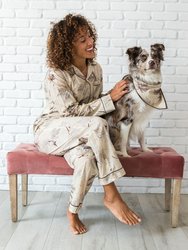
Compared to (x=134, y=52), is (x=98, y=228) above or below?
below

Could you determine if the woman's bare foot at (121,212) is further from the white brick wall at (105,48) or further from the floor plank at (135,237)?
the white brick wall at (105,48)

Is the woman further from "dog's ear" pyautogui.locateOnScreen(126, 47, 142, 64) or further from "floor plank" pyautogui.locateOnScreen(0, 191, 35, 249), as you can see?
"floor plank" pyautogui.locateOnScreen(0, 191, 35, 249)

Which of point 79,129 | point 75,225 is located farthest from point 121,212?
point 79,129

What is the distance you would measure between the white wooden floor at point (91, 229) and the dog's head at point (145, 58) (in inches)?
36.3

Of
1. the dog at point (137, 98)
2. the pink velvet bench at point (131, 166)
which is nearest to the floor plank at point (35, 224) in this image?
the pink velvet bench at point (131, 166)

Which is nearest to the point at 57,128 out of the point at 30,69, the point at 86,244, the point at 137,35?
the point at 86,244

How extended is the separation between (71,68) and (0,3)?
947 mm

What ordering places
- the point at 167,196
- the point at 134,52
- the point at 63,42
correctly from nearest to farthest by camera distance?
→ the point at 134,52, the point at 63,42, the point at 167,196

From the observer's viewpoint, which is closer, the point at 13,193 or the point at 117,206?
the point at 117,206

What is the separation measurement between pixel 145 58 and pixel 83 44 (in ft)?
1.36

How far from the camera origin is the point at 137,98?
2.22m

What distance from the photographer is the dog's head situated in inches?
84.8

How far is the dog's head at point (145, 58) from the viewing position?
2.15 meters

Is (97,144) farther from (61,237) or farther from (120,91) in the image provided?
(61,237)
